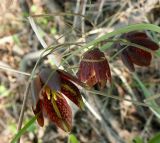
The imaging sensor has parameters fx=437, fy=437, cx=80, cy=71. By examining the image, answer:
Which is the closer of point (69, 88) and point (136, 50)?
point (69, 88)

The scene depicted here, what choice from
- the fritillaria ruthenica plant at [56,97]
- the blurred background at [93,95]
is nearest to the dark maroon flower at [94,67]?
the fritillaria ruthenica plant at [56,97]

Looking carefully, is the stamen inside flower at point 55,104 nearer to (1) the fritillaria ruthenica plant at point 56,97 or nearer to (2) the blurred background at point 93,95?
(1) the fritillaria ruthenica plant at point 56,97

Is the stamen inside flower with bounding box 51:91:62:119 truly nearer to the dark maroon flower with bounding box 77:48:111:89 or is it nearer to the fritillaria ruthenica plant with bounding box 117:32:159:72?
the dark maroon flower with bounding box 77:48:111:89

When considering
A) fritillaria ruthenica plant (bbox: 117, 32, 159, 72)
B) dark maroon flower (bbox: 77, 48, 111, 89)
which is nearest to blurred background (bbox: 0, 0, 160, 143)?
fritillaria ruthenica plant (bbox: 117, 32, 159, 72)

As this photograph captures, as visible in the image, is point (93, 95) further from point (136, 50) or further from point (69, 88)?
point (69, 88)

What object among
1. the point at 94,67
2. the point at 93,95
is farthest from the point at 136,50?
the point at 93,95

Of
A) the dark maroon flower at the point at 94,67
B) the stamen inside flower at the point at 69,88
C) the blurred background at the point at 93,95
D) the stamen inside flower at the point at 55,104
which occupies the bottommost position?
the blurred background at the point at 93,95

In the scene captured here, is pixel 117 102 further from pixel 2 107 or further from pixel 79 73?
pixel 79 73
